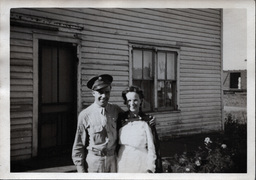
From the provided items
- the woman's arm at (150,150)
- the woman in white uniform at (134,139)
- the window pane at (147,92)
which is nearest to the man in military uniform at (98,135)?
the woman in white uniform at (134,139)

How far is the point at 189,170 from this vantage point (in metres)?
3.95

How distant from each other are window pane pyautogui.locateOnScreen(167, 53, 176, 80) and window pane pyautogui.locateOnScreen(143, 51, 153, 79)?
16.3 inches

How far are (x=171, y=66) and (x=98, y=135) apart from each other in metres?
2.43

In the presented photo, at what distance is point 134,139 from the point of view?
10.8ft

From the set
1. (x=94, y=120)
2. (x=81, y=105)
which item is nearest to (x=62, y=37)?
(x=81, y=105)

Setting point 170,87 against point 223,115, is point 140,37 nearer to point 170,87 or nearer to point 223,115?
point 170,87

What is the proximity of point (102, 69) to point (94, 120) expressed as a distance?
54.4 inches

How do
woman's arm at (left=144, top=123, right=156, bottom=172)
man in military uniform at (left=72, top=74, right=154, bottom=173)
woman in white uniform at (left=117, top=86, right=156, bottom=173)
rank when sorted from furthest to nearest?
man in military uniform at (left=72, top=74, right=154, bottom=173) < woman in white uniform at (left=117, top=86, right=156, bottom=173) < woman's arm at (left=144, top=123, right=156, bottom=172)

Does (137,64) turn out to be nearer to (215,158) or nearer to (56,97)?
(56,97)

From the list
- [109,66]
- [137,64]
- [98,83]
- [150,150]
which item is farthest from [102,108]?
[137,64]

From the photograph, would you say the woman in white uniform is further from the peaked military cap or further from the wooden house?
the wooden house

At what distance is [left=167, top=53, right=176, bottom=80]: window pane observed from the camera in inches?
207

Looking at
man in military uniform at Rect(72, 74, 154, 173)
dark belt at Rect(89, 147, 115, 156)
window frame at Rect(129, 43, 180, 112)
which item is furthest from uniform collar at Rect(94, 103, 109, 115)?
window frame at Rect(129, 43, 180, 112)

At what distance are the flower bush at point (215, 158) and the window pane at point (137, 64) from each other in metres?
1.52
